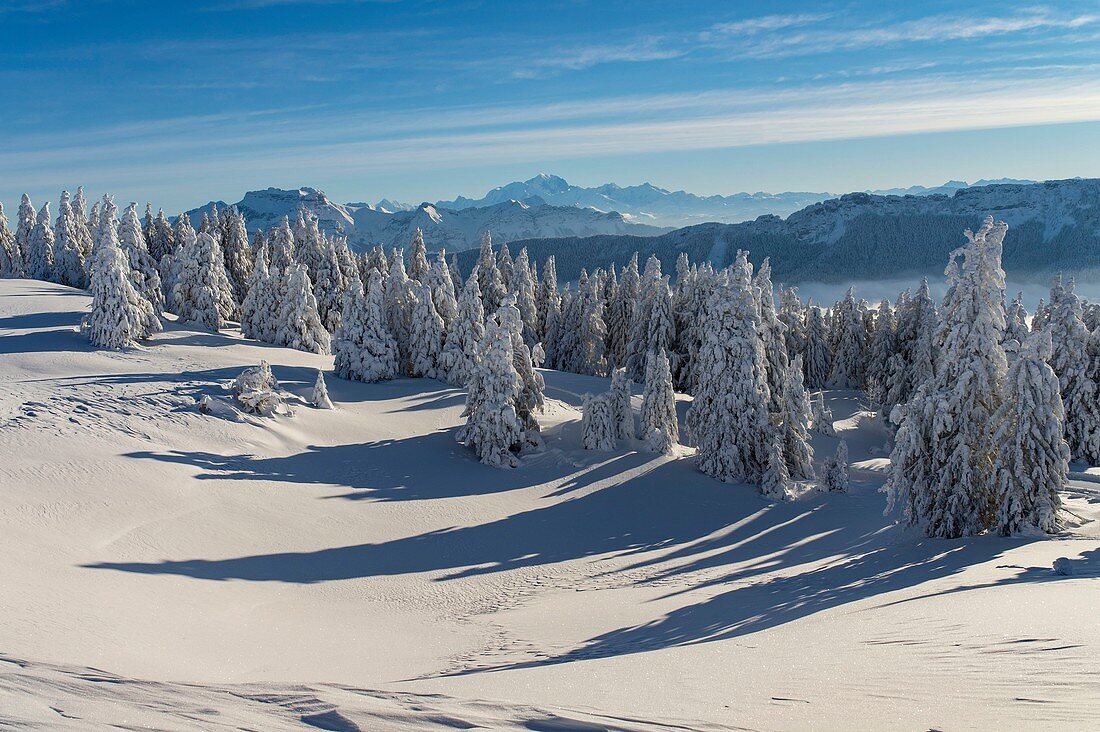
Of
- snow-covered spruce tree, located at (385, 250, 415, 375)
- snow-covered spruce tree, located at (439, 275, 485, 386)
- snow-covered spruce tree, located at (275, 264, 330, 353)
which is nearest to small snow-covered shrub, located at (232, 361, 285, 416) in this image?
snow-covered spruce tree, located at (439, 275, 485, 386)

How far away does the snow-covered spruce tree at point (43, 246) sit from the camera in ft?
214

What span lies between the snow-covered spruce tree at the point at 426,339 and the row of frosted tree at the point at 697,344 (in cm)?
15

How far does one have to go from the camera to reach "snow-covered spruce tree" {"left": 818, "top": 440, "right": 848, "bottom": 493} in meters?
30.2

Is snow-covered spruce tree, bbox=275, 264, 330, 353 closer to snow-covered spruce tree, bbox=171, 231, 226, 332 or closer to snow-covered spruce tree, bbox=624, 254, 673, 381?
snow-covered spruce tree, bbox=171, 231, 226, 332

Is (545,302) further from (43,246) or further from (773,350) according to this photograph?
(43,246)

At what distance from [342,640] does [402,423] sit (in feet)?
69.5

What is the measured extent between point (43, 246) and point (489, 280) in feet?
146

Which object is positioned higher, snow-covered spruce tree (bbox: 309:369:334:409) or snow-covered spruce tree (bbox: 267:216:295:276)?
snow-covered spruce tree (bbox: 267:216:295:276)

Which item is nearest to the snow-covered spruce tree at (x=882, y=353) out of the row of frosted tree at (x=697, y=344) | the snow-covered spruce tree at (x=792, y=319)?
the row of frosted tree at (x=697, y=344)

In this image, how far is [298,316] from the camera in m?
48.6

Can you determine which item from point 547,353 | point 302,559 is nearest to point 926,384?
point 302,559

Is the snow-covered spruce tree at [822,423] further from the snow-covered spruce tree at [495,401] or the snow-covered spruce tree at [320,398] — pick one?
the snow-covered spruce tree at [320,398]

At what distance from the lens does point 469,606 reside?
1822 centimetres

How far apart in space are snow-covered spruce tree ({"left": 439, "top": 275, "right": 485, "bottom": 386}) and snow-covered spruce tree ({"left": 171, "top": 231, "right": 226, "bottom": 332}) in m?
19.1
